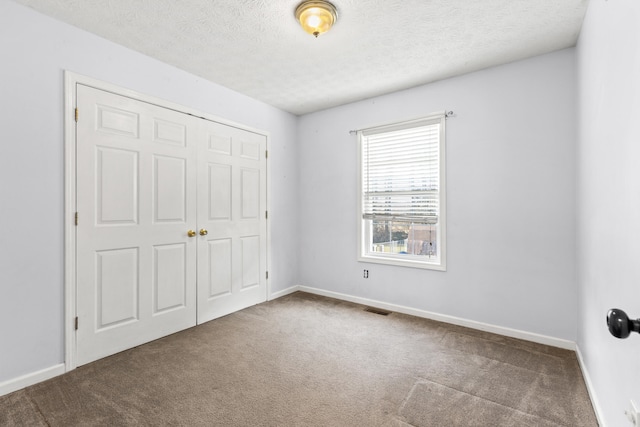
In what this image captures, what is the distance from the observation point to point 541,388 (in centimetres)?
212

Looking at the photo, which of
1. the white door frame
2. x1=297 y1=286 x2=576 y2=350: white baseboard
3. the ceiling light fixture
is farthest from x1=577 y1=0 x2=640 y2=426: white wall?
the white door frame

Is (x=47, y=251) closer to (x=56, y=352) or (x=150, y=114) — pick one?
(x=56, y=352)

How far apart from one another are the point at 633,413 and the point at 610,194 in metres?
1.01

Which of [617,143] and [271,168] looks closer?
[617,143]

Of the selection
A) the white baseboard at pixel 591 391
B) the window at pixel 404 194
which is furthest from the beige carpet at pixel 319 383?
the window at pixel 404 194

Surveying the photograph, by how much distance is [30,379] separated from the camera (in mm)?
2156

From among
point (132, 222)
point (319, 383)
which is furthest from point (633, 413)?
point (132, 222)

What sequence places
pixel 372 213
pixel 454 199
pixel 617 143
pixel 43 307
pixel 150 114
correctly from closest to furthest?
1. pixel 617 143
2. pixel 43 307
3. pixel 150 114
4. pixel 454 199
5. pixel 372 213

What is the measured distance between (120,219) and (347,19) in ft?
8.02

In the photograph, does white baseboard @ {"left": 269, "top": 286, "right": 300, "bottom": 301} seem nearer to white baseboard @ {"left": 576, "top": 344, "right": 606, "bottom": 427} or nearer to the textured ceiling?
the textured ceiling

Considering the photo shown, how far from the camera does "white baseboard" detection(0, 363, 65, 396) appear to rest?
2.06 meters

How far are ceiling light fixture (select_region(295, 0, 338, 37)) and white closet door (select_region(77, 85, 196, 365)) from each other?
1.61 metres

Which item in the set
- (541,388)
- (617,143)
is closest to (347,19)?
(617,143)

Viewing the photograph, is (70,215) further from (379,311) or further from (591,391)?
(591,391)
